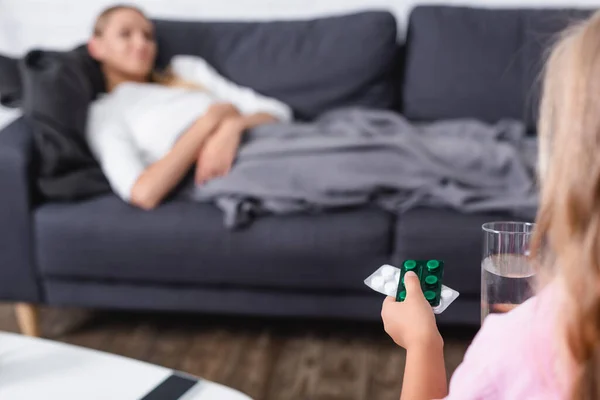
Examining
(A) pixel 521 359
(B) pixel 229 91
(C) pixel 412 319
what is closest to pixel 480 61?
(B) pixel 229 91

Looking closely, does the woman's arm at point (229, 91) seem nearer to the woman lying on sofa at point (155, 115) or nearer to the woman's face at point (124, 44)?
the woman lying on sofa at point (155, 115)

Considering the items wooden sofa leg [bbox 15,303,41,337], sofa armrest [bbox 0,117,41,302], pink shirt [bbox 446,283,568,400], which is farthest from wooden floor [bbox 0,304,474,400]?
pink shirt [bbox 446,283,568,400]

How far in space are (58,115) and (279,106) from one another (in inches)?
25.4

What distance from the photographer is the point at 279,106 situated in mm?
2088

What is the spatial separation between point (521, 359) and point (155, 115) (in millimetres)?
1516

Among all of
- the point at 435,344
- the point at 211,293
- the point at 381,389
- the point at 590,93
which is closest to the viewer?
the point at 590,93

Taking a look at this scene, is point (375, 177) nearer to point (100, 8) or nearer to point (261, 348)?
point (261, 348)

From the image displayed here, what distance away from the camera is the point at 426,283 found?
846 mm

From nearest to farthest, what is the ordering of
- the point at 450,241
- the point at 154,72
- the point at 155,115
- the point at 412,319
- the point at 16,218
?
the point at 412,319 → the point at 450,241 → the point at 16,218 → the point at 155,115 → the point at 154,72

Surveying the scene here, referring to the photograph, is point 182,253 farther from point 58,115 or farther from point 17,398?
point 17,398

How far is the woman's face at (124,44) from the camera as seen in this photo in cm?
201

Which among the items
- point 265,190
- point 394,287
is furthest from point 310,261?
point 394,287

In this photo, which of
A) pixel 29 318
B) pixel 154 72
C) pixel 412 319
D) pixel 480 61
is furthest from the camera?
pixel 154 72

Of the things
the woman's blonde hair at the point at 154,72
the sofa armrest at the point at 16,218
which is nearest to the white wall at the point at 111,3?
the woman's blonde hair at the point at 154,72
